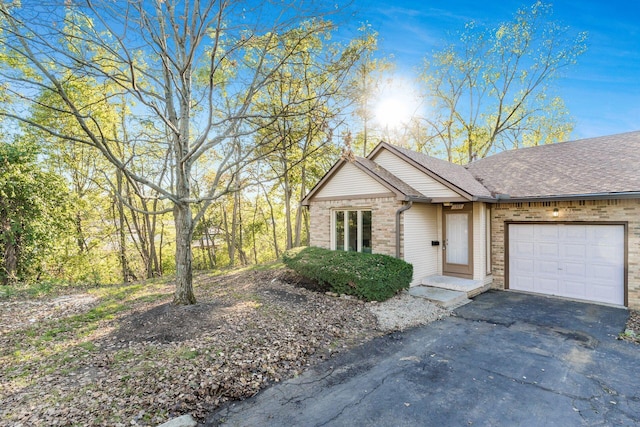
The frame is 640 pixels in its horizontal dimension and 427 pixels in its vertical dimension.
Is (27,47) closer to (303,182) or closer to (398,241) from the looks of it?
(398,241)

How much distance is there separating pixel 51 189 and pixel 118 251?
6491 millimetres

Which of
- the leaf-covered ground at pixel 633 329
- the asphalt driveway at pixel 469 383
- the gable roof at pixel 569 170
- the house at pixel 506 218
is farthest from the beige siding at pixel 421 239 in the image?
the leaf-covered ground at pixel 633 329

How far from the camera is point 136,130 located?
563 inches

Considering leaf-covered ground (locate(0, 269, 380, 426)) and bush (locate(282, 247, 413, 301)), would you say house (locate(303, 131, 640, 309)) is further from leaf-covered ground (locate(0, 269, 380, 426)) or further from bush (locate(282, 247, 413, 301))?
leaf-covered ground (locate(0, 269, 380, 426))

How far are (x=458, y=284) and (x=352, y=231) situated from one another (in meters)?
3.67

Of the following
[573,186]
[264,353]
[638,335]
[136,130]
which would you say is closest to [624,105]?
[573,186]

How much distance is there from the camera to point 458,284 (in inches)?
352

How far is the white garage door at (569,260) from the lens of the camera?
763 centimetres

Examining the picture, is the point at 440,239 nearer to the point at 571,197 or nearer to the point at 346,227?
the point at 346,227

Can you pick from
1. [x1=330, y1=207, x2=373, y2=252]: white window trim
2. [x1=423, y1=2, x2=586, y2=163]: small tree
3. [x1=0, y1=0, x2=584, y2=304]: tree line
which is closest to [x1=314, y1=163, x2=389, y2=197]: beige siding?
[x1=330, y1=207, x2=373, y2=252]: white window trim

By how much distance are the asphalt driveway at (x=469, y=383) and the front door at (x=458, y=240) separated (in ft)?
11.4

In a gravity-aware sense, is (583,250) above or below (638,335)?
above

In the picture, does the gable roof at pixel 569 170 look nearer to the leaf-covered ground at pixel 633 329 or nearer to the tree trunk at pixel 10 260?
the leaf-covered ground at pixel 633 329

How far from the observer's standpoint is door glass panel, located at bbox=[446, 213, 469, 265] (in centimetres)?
972
